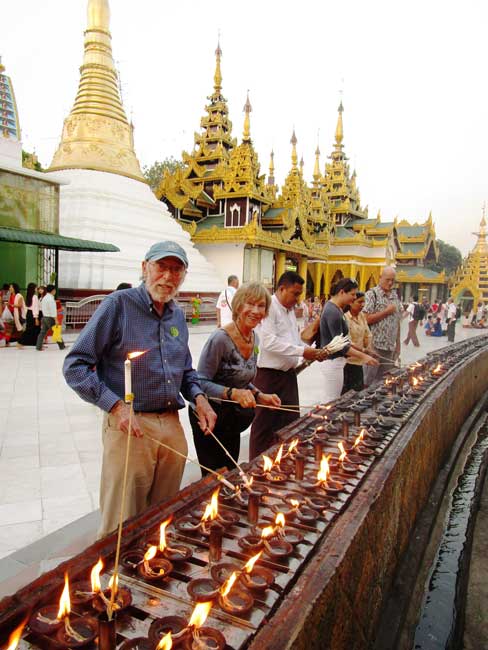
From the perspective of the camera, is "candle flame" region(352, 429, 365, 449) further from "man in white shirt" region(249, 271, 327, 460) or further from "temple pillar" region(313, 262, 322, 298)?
"temple pillar" region(313, 262, 322, 298)

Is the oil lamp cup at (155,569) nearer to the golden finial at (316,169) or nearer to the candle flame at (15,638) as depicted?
the candle flame at (15,638)

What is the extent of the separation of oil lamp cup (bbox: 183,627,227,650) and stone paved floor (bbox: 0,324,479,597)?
1.59 metres

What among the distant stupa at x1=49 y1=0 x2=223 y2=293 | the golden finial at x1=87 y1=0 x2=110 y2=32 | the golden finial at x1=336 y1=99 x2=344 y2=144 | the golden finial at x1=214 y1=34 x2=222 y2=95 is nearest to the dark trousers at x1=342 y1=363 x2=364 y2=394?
the distant stupa at x1=49 y1=0 x2=223 y2=293

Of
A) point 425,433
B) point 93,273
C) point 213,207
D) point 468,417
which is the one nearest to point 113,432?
point 425,433

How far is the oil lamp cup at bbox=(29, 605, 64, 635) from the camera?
1.14 metres

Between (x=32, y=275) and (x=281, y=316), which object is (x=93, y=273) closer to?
(x=32, y=275)

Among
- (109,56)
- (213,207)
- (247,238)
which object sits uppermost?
(109,56)

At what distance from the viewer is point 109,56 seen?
20516mm

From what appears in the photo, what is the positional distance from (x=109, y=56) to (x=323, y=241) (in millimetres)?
17323

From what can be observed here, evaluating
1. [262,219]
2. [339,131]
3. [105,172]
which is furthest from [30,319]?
[339,131]

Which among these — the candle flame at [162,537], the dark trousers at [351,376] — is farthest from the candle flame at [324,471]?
the dark trousers at [351,376]

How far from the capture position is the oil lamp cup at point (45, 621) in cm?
114

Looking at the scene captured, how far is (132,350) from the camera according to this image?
6.92 ft

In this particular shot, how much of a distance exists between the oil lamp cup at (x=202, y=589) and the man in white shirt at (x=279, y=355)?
2261 millimetres
